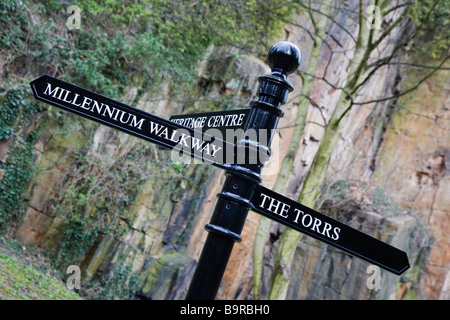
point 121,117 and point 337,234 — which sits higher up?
point 121,117

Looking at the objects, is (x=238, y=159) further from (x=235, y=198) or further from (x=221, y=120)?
(x=221, y=120)

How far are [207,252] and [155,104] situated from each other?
38.8 ft

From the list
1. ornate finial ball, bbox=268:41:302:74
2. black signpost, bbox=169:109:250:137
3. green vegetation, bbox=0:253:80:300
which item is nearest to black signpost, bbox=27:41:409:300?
ornate finial ball, bbox=268:41:302:74

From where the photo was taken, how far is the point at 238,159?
86.5 inches

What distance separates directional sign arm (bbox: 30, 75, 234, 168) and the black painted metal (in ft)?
0.73

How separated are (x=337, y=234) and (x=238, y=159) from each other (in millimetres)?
609

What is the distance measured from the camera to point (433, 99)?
20.4 metres

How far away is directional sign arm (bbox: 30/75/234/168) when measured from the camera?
7.68 ft

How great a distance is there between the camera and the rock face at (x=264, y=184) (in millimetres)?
12047

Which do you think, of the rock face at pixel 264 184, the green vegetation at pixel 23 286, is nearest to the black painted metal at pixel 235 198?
the green vegetation at pixel 23 286

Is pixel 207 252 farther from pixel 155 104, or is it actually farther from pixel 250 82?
pixel 250 82

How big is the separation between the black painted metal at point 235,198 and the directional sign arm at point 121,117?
222mm

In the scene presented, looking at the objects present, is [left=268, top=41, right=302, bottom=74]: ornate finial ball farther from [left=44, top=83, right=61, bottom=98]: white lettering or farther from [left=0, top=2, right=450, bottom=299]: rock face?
[left=0, top=2, right=450, bottom=299]: rock face

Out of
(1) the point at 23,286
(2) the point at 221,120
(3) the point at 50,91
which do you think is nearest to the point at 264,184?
(1) the point at 23,286
